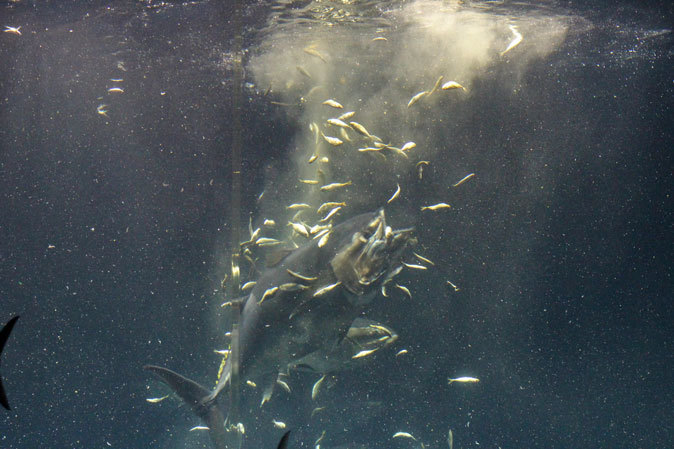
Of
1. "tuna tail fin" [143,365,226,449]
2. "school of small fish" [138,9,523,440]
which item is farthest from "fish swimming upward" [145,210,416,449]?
"school of small fish" [138,9,523,440]

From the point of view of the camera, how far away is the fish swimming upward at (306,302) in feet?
20.5

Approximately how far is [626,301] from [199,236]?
1695 cm

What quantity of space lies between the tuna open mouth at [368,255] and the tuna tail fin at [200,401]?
3.10m

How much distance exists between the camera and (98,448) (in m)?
14.9

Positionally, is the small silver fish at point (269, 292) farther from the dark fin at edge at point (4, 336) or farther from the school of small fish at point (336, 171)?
the dark fin at edge at point (4, 336)

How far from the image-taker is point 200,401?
687 centimetres

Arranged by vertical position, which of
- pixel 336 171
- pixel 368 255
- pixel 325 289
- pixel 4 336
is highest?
pixel 4 336

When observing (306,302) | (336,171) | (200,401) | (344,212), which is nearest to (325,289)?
(306,302)

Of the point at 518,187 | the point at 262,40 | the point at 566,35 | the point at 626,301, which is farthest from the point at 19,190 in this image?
the point at 626,301

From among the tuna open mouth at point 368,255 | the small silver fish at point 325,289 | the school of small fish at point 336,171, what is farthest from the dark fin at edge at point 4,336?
the school of small fish at point 336,171

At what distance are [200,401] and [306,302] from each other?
2.52 meters

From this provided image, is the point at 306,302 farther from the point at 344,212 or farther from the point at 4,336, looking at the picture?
the point at 4,336

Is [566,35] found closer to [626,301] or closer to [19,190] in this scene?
[626,301]

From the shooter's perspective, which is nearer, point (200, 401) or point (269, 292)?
point (269, 292)
